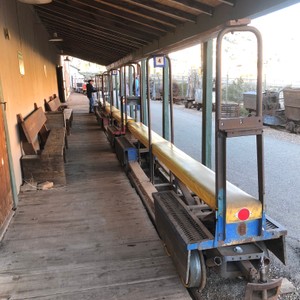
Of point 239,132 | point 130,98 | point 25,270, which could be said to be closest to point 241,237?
point 239,132

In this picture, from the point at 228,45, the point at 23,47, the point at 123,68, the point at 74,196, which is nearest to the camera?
the point at 74,196

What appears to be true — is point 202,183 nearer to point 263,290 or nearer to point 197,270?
point 197,270

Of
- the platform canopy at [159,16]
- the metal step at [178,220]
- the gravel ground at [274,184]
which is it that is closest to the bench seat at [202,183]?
the metal step at [178,220]

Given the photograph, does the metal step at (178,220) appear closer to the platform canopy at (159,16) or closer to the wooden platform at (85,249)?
the wooden platform at (85,249)

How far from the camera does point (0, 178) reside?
3.77 meters

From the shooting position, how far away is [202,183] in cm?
307

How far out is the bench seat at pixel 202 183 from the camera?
8.52 feet

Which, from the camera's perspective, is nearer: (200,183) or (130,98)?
(200,183)

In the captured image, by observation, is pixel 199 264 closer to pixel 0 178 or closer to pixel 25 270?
pixel 25 270

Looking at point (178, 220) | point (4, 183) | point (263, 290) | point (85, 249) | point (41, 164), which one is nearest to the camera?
point (263, 290)

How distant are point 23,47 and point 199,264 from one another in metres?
5.66

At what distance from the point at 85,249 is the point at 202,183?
4.36ft

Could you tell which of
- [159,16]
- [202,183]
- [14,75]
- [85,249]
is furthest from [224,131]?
[14,75]

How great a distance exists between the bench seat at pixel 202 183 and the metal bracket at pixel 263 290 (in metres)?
0.47
